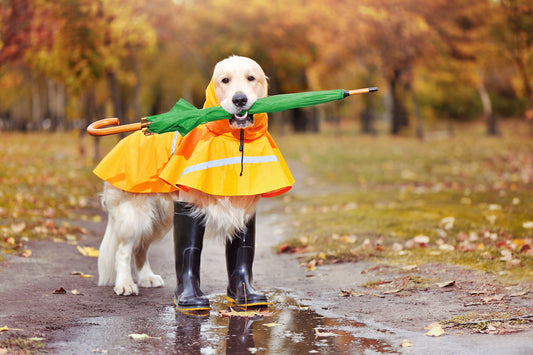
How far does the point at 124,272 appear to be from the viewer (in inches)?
214

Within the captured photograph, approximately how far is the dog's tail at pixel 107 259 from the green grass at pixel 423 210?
2.21 metres

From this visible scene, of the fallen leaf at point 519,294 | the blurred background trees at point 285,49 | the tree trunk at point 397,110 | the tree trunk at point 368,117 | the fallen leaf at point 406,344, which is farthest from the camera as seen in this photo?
the tree trunk at point 368,117

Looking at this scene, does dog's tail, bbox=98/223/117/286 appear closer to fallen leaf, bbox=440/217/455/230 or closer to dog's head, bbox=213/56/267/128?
dog's head, bbox=213/56/267/128

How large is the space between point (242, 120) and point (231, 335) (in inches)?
53.9

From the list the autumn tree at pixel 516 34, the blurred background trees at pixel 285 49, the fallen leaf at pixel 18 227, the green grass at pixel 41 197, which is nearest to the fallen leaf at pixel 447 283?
the green grass at pixel 41 197

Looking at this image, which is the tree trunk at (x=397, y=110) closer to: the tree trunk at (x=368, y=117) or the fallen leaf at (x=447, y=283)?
the tree trunk at (x=368, y=117)

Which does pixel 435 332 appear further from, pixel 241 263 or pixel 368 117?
pixel 368 117

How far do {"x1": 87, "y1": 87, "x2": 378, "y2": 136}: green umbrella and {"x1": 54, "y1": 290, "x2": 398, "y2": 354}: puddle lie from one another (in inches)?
49.3

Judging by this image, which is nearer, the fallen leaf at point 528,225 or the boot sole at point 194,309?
the boot sole at point 194,309

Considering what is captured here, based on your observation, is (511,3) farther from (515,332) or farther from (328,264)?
(515,332)

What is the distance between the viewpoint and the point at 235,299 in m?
4.95

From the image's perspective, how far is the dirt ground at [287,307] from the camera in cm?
383

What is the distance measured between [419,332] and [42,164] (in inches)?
565

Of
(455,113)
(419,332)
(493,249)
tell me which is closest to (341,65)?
(455,113)
